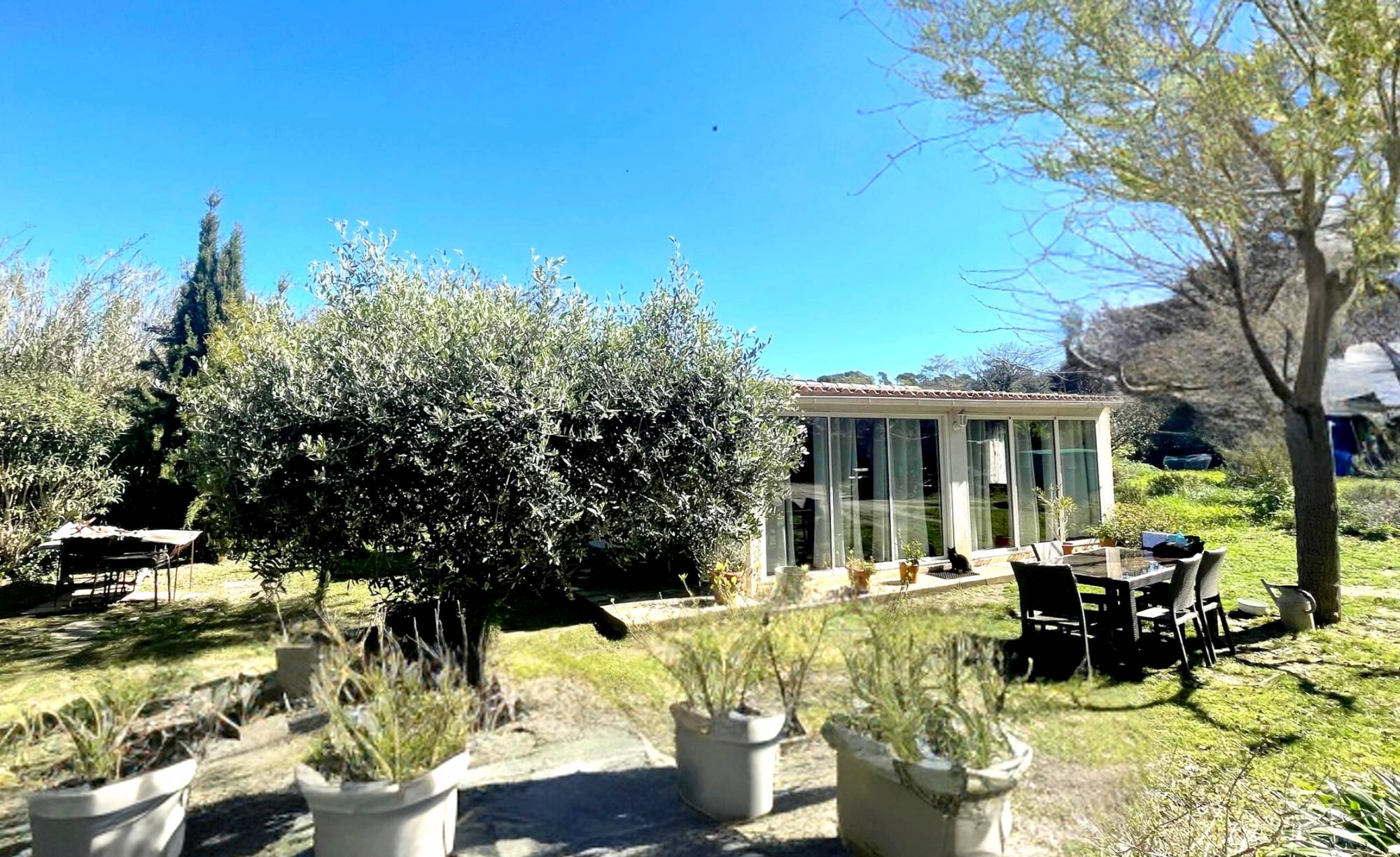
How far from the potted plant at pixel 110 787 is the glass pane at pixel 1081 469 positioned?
45.1 ft

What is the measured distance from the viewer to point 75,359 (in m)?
14.7

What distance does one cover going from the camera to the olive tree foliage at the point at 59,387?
377 inches

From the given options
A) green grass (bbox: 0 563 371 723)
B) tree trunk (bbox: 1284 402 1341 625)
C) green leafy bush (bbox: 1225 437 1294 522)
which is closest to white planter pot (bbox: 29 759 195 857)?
green grass (bbox: 0 563 371 723)

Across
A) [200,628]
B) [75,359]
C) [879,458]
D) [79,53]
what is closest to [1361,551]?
[879,458]

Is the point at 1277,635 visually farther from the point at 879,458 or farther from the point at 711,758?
the point at 711,758

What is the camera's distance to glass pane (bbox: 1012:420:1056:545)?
1220cm

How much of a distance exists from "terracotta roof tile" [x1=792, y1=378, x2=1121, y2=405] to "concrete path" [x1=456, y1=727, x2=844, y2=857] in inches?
234

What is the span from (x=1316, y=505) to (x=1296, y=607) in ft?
3.95

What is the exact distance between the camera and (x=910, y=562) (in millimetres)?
9656

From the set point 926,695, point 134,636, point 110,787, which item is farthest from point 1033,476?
point 134,636

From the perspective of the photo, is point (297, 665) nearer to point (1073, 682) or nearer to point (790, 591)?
point (790, 591)

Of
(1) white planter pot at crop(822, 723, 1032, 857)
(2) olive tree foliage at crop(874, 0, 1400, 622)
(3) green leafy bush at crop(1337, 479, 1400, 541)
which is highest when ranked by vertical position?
(2) olive tree foliage at crop(874, 0, 1400, 622)

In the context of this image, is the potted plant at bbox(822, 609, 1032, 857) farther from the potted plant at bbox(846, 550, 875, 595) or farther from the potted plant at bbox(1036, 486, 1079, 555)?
the potted plant at bbox(1036, 486, 1079, 555)

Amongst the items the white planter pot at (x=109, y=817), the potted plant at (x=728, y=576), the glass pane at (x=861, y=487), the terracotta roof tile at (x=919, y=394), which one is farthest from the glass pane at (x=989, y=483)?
the white planter pot at (x=109, y=817)
